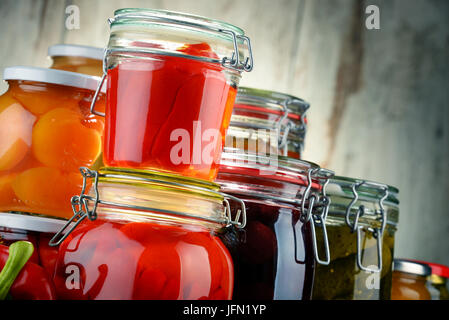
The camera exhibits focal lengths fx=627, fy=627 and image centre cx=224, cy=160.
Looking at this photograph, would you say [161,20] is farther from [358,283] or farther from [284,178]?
[358,283]

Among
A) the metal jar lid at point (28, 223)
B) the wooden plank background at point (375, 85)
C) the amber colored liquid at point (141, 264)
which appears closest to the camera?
the amber colored liquid at point (141, 264)

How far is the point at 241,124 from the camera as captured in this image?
817 millimetres

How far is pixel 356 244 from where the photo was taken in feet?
2.53

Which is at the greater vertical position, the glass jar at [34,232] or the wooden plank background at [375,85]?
the wooden plank background at [375,85]

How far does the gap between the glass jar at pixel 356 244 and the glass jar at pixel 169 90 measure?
229 millimetres

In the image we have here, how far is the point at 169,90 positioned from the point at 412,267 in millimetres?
505

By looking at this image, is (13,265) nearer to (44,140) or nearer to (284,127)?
(44,140)

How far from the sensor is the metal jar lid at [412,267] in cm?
Answer: 89

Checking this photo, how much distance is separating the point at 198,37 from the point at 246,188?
17 cm

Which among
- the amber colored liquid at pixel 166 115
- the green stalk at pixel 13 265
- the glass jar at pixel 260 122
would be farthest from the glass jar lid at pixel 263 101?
the green stalk at pixel 13 265

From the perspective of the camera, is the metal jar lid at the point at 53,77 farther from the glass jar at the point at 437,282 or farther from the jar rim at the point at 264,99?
the glass jar at the point at 437,282

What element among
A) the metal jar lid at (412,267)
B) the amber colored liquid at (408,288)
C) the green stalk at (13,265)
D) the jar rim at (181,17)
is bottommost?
the amber colored liquid at (408,288)

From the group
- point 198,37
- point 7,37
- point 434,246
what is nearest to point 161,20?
point 198,37

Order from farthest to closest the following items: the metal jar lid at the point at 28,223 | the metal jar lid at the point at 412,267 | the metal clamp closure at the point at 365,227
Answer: the metal jar lid at the point at 412,267 → the metal clamp closure at the point at 365,227 → the metal jar lid at the point at 28,223
